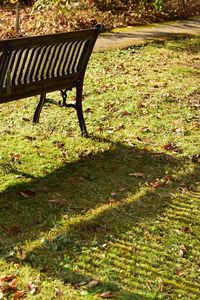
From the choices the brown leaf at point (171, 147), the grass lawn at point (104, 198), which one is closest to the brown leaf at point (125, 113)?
the grass lawn at point (104, 198)

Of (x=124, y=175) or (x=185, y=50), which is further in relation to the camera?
(x=185, y=50)

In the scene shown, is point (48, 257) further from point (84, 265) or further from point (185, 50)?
point (185, 50)

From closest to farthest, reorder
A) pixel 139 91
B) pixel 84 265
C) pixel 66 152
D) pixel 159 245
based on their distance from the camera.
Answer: pixel 84 265, pixel 159 245, pixel 66 152, pixel 139 91

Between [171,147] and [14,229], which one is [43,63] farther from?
[14,229]

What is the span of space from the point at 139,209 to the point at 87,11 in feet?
38.8

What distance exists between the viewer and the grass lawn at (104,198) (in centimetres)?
396

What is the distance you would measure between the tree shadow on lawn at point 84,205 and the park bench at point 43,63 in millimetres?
850

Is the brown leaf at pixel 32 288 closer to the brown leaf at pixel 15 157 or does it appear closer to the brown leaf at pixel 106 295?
the brown leaf at pixel 106 295

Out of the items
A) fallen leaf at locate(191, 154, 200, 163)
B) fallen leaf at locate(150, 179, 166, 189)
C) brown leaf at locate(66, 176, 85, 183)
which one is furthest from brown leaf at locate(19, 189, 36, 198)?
fallen leaf at locate(191, 154, 200, 163)

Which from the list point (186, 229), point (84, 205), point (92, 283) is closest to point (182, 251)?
point (186, 229)

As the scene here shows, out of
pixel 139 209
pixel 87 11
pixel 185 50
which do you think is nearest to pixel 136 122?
pixel 139 209

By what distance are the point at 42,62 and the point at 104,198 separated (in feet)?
5.34

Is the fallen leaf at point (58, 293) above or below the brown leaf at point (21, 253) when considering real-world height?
above

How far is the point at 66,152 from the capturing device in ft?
20.6
